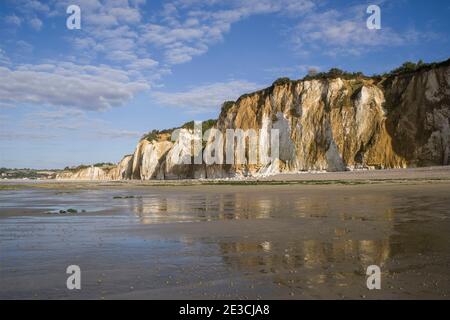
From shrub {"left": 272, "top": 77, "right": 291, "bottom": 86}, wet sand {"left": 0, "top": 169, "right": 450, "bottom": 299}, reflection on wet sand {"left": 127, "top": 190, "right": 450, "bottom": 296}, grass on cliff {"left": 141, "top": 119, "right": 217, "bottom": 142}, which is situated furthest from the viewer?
grass on cliff {"left": 141, "top": 119, "right": 217, "bottom": 142}

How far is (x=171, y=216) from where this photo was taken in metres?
11.7

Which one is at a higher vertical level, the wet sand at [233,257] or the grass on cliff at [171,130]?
the grass on cliff at [171,130]

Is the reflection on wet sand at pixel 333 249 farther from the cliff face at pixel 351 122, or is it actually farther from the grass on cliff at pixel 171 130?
the grass on cliff at pixel 171 130

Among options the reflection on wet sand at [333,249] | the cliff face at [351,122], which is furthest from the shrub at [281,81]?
the reflection on wet sand at [333,249]

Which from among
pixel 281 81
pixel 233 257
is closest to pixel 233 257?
pixel 233 257

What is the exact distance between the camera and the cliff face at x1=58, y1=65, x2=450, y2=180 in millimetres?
39250

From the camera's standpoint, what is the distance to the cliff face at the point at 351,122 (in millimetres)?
39250

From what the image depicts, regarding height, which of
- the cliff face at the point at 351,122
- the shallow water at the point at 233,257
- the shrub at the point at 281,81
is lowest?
the shallow water at the point at 233,257

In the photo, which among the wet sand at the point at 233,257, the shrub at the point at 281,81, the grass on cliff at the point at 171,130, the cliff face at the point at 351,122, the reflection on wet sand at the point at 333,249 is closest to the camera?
the wet sand at the point at 233,257

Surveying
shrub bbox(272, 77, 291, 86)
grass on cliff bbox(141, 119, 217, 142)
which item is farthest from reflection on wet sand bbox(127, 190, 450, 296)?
grass on cliff bbox(141, 119, 217, 142)

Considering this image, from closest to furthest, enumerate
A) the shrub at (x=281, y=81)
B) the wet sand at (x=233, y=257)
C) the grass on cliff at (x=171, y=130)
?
the wet sand at (x=233, y=257)
the shrub at (x=281, y=81)
the grass on cliff at (x=171, y=130)

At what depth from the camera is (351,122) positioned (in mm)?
44000

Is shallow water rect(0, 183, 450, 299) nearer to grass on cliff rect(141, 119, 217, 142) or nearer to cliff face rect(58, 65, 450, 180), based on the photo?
cliff face rect(58, 65, 450, 180)
